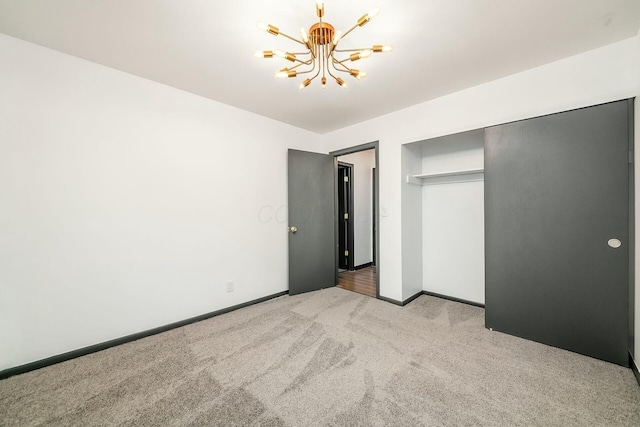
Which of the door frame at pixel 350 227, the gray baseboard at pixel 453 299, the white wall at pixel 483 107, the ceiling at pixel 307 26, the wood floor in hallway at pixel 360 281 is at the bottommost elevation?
the wood floor in hallway at pixel 360 281

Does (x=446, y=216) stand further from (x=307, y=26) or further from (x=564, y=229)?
(x=307, y=26)

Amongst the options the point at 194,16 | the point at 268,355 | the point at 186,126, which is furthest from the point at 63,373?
the point at 194,16

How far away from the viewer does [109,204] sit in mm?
2217

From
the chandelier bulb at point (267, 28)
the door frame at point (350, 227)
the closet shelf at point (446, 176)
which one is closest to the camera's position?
the chandelier bulb at point (267, 28)

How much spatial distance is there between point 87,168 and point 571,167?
422cm

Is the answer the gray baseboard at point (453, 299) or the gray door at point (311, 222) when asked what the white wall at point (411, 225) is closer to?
the gray baseboard at point (453, 299)

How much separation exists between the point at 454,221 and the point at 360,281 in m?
1.83

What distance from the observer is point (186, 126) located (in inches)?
105

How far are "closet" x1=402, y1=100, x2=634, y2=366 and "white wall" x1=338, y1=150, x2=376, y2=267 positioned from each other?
2345 mm

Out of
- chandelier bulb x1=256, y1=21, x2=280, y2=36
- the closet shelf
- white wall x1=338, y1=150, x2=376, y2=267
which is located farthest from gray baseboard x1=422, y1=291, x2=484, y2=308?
chandelier bulb x1=256, y1=21, x2=280, y2=36

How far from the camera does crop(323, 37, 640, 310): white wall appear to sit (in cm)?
197

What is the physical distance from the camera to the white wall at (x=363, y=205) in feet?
16.2

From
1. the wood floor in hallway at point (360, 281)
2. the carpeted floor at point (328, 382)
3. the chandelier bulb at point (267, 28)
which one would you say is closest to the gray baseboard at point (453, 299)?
the carpeted floor at point (328, 382)

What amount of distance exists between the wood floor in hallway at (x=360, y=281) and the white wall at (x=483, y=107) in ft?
1.46
